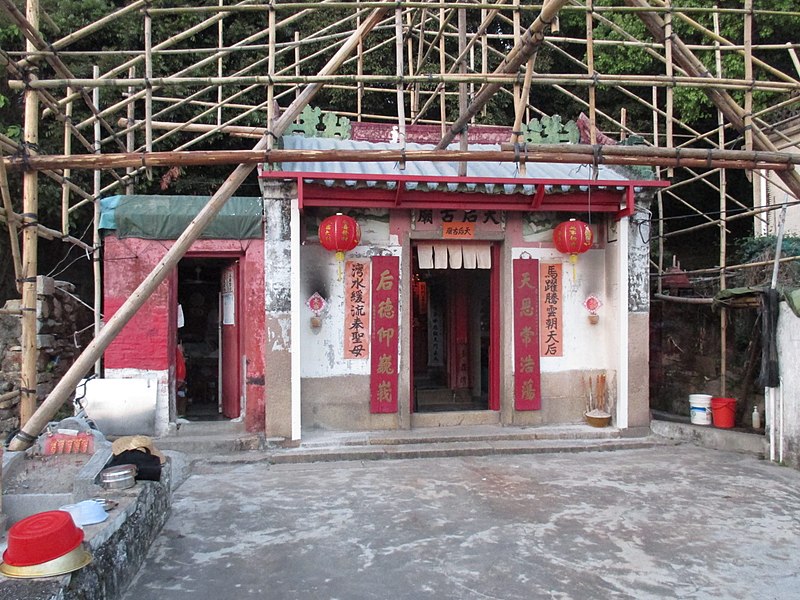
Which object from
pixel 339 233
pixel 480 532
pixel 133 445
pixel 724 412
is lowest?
pixel 480 532

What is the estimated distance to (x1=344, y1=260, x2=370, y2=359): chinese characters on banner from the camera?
8.60 m

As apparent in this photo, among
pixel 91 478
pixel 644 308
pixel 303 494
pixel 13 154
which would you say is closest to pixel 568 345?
pixel 644 308

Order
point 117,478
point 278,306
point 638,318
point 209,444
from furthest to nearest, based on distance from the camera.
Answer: point 638,318, point 278,306, point 209,444, point 117,478

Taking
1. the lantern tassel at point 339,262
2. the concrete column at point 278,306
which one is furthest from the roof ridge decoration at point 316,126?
the lantern tassel at point 339,262

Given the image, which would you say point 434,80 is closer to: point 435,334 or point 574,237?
point 574,237

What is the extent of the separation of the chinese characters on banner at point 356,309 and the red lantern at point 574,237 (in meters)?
2.86

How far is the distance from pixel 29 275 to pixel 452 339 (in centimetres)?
782

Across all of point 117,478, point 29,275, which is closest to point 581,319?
point 117,478

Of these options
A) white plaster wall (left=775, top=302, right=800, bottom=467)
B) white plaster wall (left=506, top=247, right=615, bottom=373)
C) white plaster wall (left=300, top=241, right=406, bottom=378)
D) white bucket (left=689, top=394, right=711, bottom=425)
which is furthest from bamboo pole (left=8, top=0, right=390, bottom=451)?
white bucket (left=689, top=394, right=711, bottom=425)

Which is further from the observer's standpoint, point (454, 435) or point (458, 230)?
A: point (458, 230)

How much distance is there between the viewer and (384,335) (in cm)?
859

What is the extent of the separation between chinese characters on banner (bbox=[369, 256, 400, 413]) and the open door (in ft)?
6.81

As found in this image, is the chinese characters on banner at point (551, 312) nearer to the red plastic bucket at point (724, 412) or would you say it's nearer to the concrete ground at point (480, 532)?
the concrete ground at point (480, 532)

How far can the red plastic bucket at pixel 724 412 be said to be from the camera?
28.0 ft
